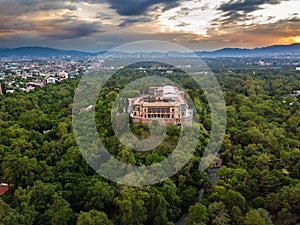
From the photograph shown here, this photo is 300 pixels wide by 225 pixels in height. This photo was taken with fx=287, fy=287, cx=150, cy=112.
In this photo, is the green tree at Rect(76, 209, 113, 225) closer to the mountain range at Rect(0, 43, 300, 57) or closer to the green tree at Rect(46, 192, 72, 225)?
the green tree at Rect(46, 192, 72, 225)

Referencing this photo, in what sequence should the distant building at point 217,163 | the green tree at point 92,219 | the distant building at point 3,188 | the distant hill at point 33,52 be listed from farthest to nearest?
the distant hill at point 33,52 → the distant building at point 217,163 → the distant building at point 3,188 → the green tree at point 92,219

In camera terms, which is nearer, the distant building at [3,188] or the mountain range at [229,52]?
the distant building at [3,188]

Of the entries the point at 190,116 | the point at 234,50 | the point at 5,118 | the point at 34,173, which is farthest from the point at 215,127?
the point at 234,50

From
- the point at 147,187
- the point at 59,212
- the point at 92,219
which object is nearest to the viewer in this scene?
the point at 92,219

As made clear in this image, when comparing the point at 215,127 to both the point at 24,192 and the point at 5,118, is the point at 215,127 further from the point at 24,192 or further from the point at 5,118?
the point at 5,118

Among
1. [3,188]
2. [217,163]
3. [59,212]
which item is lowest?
[3,188]

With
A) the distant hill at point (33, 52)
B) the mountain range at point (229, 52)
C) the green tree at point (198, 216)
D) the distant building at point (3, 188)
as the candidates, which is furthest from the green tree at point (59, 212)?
the distant hill at point (33, 52)

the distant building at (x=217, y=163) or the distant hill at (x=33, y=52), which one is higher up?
the distant hill at (x=33, y=52)

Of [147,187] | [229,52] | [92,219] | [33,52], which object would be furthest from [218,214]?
[33,52]

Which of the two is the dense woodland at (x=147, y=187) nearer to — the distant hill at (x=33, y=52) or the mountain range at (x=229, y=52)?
the mountain range at (x=229, y=52)

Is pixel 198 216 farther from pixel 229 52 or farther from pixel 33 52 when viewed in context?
pixel 33 52

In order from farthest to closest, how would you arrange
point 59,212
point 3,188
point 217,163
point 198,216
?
point 217,163, point 3,188, point 59,212, point 198,216
